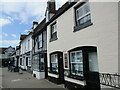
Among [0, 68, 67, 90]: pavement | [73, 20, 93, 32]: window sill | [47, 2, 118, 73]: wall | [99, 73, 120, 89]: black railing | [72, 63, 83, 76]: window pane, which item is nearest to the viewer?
[99, 73, 120, 89]: black railing

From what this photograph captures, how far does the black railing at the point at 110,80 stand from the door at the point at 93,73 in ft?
1.75

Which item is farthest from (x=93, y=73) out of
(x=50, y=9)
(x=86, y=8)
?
(x=50, y=9)

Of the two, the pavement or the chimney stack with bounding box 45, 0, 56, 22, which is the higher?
the chimney stack with bounding box 45, 0, 56, 22

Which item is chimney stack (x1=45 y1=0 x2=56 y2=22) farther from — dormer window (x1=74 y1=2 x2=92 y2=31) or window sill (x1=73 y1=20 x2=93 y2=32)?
window sill (x1=73 y1=20 x2=93 y2=32)

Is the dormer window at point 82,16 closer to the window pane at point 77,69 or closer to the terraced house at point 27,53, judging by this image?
the window pane at point 77,69

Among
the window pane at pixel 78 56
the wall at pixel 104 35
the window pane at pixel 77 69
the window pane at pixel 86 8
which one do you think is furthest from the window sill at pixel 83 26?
the window pane at pixel 77 69

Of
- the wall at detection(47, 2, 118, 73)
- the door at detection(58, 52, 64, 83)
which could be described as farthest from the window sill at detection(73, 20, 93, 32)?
the door at detection(58, 52, 64, 83)

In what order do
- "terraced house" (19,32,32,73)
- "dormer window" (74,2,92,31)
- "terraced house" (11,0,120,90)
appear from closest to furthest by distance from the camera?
"terraced house" (11,0,120,90)
"dormer window" (74,2,92,31)
"terraced house" (19,32,32,73)

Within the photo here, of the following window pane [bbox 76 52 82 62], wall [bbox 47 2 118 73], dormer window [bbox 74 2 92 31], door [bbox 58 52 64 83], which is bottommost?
door [bbox 58 52 64 83]

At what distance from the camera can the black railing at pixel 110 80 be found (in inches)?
220

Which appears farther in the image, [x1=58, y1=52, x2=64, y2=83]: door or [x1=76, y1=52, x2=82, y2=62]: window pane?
[x1=58, y1=52, x2=64, y2=83]: door

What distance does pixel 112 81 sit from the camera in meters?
5.83

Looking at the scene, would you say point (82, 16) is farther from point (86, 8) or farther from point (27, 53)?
point (27, 53)

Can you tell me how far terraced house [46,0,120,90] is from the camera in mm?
5920
